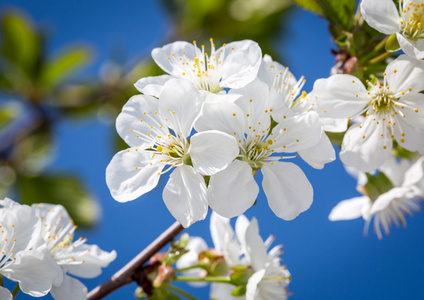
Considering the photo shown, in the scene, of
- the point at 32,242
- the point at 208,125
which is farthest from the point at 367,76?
the point at 32,242

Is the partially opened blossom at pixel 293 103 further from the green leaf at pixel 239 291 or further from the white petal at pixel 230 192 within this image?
the green leaf at pixel 239 291

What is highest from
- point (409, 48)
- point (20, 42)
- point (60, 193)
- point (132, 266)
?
point (20, 42)

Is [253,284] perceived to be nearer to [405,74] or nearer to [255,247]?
[255,247]

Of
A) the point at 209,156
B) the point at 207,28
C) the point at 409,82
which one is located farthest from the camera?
the point at 207,28

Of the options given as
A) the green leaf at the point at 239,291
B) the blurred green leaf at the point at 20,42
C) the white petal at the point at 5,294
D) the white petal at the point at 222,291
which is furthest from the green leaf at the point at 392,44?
the blurred green leaf at the point at 20,42

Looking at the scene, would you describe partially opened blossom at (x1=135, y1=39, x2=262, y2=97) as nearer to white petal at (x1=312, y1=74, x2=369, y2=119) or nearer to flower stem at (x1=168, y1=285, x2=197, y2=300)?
white petal at (x1=312, y1=74, x2=369, y2=119)

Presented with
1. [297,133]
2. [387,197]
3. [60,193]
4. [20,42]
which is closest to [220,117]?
[297,133]

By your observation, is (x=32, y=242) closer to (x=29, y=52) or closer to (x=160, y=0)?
(x=29, y=52)
